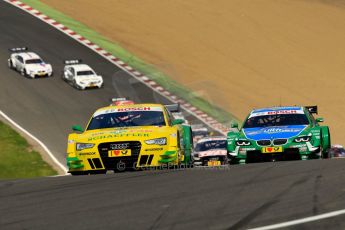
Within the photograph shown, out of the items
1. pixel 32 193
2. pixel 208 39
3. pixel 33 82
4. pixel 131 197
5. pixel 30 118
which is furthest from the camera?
pixel 208 39

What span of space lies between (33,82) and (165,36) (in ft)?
27.6

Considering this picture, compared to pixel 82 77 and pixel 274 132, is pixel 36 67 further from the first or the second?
pixel 274 132

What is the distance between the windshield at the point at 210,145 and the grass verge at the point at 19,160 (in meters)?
5.31

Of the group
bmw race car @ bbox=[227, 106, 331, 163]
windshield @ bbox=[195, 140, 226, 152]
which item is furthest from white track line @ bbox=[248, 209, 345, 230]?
windshield @ bbox=[195, 140, 226, 152]

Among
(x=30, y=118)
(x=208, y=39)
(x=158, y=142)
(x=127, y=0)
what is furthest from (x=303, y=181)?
(x=127, y=0)

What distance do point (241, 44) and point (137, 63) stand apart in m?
5.61

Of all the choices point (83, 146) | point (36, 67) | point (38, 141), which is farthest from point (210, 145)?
point (36, 67)

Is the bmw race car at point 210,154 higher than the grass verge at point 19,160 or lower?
higher

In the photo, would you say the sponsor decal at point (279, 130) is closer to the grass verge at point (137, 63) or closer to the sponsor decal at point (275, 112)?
the sponsor decal at point (275, 112)

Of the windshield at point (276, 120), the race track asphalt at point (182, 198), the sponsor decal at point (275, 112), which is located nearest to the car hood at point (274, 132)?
the windshield at point (276, 120)

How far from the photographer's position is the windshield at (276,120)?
826 inches

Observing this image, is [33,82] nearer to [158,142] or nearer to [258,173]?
[158,142]

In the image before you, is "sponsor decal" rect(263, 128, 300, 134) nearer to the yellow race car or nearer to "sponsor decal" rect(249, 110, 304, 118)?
"sponsor decal" rect(249, 110, 304, 118)

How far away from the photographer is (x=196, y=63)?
4947 cm
